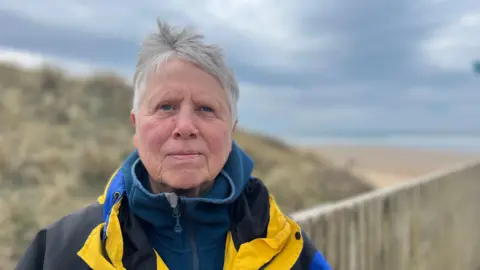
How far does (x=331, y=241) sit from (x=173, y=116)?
1.94m

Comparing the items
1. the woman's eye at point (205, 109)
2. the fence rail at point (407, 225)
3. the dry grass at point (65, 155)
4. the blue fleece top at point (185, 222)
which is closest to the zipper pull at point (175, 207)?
the blue fleece top at point (185, 222)

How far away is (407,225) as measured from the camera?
14.8ft

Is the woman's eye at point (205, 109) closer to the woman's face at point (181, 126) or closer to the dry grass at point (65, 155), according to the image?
the woman's face at point (181, 126)

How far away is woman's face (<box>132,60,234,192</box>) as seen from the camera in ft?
5.13

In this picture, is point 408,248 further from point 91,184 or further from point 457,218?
point 91,184

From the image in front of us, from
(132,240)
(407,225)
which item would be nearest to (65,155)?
(407,225)

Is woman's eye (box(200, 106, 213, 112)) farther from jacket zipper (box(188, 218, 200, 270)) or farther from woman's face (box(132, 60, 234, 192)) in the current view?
jacket zipper (box(188, 218, 200, 270))

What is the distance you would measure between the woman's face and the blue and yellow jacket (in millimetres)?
160

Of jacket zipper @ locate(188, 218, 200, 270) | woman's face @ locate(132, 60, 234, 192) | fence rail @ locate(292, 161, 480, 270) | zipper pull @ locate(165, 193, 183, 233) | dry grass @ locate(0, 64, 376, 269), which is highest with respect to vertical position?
woman's face @ locate(132, 60, 234, 192)

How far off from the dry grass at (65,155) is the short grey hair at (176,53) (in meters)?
3.43

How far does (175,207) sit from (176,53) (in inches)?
18.0

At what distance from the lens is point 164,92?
62.6 inches

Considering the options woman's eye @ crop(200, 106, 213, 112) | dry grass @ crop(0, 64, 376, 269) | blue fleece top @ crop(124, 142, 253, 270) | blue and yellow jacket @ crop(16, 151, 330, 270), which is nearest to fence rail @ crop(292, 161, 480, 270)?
blue and yellow jacket @ crop(16, 151, 330, 270)

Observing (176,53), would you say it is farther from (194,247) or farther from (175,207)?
(194,247)
